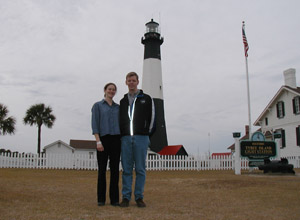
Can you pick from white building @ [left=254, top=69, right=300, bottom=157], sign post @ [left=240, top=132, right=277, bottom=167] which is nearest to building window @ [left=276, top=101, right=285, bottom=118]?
white building @ [left=254, top=69, right=300, bottom=157]

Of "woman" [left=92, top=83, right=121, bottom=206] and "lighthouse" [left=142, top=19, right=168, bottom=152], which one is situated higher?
"lighthouse" [left=142, top=19, right=168, bottom=152]

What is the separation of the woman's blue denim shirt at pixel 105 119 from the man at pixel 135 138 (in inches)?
3.7

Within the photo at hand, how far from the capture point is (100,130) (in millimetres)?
4355

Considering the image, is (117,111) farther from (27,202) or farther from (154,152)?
(154,152)

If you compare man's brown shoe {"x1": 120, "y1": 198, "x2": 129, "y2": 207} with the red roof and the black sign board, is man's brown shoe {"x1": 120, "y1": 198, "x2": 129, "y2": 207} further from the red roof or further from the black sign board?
the red roof

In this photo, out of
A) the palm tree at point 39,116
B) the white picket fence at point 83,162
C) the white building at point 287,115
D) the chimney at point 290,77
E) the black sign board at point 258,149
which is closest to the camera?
the black sign board at point 258,149

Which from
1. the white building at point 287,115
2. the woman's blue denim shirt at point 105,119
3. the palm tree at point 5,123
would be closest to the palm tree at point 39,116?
the palm tree at point 5,123

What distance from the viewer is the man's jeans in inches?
168

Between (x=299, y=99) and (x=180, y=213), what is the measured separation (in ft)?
67.4

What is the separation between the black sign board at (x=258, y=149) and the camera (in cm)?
1467

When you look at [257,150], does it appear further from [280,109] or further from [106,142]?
[106,142]

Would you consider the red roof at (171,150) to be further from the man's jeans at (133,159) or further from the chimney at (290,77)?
the man's jeans at (133,159)

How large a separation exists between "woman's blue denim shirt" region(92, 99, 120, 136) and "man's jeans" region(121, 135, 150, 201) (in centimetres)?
22

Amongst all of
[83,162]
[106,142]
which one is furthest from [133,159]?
[83,162]
